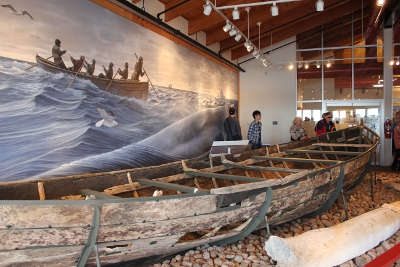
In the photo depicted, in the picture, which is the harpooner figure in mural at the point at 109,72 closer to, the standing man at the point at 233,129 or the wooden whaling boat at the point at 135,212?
the wooden whaling boat at the point at 135,212

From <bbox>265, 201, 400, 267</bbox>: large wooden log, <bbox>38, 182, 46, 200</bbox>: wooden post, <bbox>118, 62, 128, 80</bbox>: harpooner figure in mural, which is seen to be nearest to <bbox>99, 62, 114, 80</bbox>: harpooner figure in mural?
<bbox>118, 62, 128, 80</bbox>: harpooner figure in mural

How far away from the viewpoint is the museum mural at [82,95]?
138 inches

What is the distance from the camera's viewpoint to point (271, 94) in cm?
1156

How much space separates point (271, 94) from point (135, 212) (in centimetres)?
997

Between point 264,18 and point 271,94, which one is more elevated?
point 264,18

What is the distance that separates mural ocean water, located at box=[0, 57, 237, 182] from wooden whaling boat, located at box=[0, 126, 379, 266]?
0.84 meters

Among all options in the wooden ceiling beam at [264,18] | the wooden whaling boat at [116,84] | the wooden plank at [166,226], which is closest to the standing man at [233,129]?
the wooden ceiling beam at [264,18]

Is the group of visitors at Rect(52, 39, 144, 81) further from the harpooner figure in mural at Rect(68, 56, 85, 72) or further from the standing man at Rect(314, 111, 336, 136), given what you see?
the standing man at Rect(314, 111, 336, 136)

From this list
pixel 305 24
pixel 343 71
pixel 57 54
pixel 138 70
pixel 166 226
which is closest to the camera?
pixel 166 226

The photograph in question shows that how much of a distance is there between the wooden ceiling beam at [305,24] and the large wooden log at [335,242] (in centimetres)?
766

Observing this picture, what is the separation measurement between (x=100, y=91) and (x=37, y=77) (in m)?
1.01

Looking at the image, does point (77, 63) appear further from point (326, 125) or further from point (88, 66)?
point (326, 125)

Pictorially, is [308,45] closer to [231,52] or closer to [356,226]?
[231,52]

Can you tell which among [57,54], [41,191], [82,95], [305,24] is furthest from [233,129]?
[41,191]
